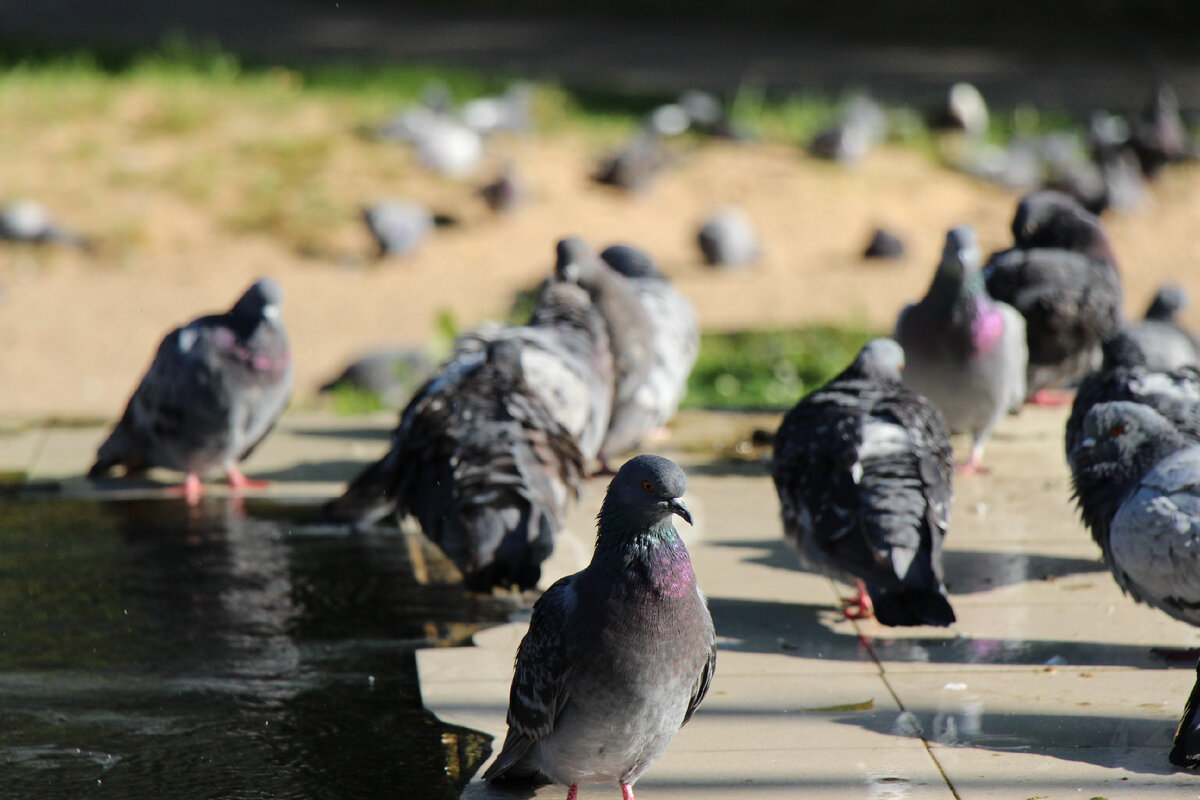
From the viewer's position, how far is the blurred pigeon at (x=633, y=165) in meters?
12.1

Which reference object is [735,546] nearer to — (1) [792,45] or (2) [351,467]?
(2) [351,467]

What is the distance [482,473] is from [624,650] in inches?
61.0

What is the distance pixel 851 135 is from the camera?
12.9 metres

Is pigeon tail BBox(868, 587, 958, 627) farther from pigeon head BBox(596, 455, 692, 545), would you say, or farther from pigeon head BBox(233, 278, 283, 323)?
pigeon head BBox(233, 278, 283, 323)

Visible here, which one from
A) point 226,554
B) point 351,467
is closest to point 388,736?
point 226,554

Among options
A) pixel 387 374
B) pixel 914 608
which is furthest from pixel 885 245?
pixel 914 608

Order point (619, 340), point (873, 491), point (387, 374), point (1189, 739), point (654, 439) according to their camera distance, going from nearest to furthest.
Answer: point (1189, 739) → point (873, 491) → point (619, 340) → point (654, 439) → point (387, 374)

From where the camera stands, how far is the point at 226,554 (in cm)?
524

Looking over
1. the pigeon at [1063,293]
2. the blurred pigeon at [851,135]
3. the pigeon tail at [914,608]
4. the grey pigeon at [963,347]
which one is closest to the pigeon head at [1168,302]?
the pigeon at [1063,293]

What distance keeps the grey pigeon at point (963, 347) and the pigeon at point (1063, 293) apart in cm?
82

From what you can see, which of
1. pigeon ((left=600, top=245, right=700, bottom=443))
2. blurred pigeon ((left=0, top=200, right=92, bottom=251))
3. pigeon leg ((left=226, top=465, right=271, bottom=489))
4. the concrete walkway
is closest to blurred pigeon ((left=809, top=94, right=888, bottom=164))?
pigeon ((left=600, top=245, right=700, bottom=443))

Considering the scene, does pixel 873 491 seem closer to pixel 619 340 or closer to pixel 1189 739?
pixel 1189 739

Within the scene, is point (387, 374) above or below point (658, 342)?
below

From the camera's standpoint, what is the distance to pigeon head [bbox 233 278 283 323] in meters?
5.89
